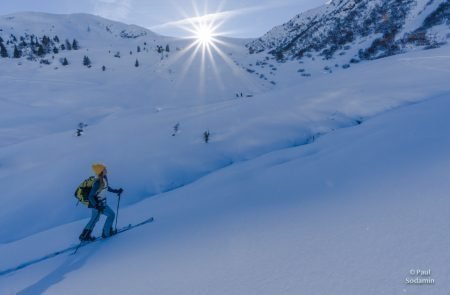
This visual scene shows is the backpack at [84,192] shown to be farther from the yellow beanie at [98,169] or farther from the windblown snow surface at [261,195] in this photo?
the windblown snow surface at [261,195]

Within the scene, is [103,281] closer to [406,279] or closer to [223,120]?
[406,279]

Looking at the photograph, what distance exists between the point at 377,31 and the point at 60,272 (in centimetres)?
3046

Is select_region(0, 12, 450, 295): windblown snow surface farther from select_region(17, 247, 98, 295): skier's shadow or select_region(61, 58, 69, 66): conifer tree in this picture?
select_region(61, 58, 69, 66): conifer tree

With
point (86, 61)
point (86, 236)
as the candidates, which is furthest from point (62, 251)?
point (86, 61)

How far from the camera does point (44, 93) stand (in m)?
17.2

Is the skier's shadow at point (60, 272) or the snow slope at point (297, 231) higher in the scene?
the snow slope at point (297, 231)

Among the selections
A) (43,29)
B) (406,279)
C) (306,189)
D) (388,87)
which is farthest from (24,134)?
(43,29)

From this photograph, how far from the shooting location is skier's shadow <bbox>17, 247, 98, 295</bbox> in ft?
13.2

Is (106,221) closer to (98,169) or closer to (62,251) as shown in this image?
(62,251)

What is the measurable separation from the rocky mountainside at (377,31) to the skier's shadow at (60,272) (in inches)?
792

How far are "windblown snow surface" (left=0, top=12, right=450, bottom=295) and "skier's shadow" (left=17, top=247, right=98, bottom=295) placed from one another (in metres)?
0.03

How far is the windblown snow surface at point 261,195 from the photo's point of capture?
255 centimetres

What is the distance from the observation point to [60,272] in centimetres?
439

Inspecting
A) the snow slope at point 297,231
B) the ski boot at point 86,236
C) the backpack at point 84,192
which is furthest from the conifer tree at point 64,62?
the ski boot at point 86,236
